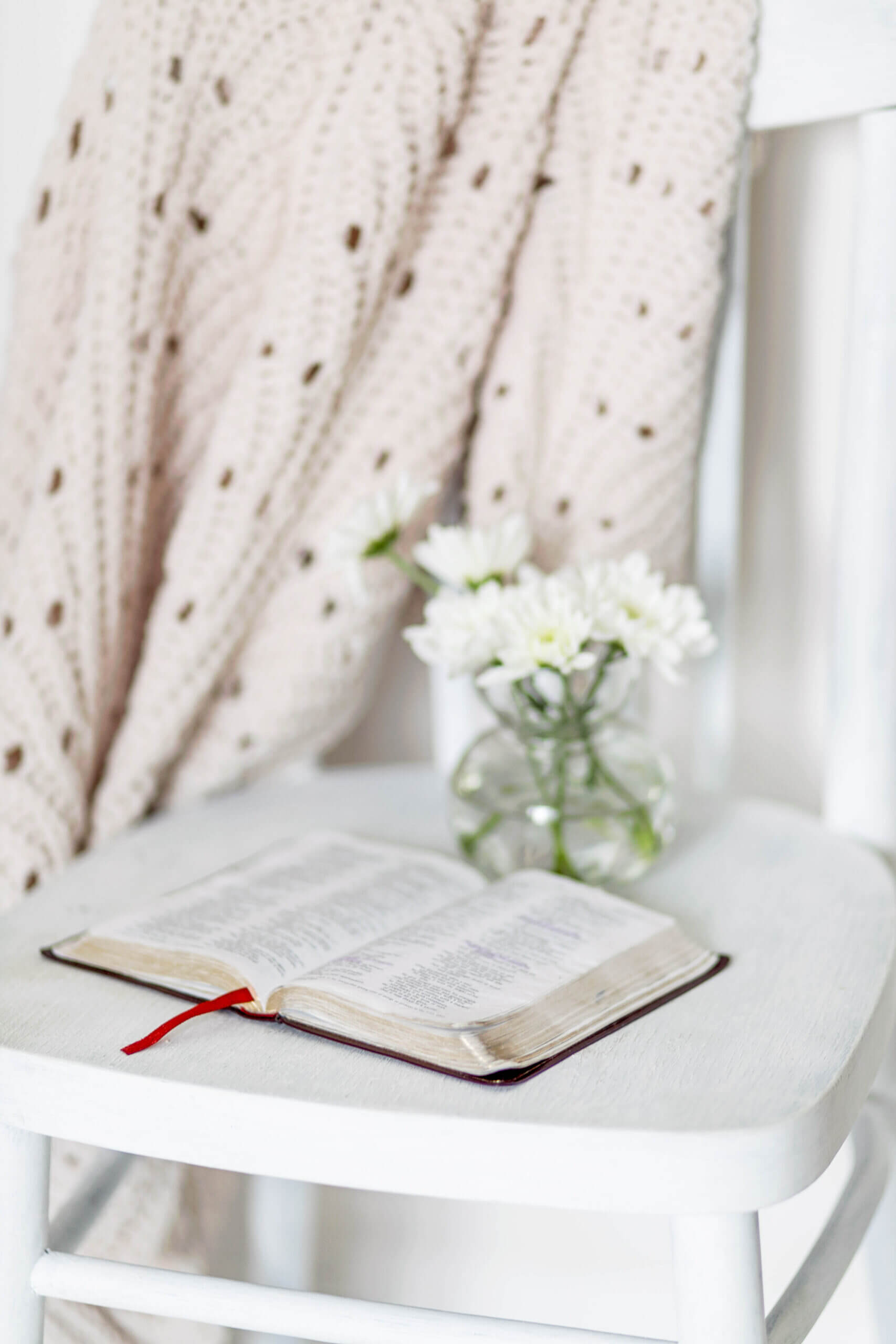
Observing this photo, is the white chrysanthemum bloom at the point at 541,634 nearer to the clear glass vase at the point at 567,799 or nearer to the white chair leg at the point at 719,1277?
the clear glass vase at the point at 567,799

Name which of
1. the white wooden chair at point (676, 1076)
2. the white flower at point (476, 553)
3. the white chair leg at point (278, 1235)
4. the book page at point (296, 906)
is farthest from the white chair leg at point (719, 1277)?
the white chair leg at point (278, 1235)

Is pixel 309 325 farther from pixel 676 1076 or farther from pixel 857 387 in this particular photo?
pixel 676 1076

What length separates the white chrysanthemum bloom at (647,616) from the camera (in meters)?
0.52

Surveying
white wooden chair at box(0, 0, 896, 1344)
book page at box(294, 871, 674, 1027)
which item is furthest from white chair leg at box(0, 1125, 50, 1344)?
book page at box(294, 871, 674, 1027)

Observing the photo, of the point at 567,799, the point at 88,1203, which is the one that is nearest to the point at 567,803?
the point at 567,799

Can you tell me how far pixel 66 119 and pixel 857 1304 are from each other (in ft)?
2.89

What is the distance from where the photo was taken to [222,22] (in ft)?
2.00

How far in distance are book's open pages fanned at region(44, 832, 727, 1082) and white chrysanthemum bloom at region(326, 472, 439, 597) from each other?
16 cm

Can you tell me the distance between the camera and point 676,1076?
1.27ft

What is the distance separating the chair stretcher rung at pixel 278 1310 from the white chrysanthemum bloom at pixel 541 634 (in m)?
0.25

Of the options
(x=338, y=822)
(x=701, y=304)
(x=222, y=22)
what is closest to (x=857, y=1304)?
(x=338, y=822)

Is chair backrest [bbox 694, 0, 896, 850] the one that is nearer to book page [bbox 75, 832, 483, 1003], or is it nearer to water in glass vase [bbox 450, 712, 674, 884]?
water in glass vase [bbox 450, 712, 674, 884]

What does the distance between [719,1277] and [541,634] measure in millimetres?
259

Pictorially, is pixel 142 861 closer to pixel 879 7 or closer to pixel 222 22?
pixel 222 22
